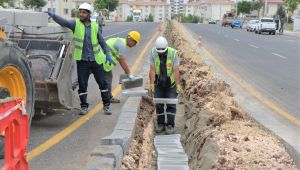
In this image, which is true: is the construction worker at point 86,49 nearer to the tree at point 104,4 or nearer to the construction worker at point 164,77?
the construction worker at point 164,77

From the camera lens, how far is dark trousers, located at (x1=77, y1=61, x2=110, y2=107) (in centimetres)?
886

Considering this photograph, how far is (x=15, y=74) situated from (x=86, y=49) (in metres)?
2.55

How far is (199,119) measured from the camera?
770 cm

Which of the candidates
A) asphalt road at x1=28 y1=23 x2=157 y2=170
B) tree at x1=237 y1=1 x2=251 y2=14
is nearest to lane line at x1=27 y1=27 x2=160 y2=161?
asphalt road at x1=28 y1=23 x2=157 y2=170

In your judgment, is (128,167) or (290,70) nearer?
(128,167)

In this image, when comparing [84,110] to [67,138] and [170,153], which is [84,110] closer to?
[67,138]

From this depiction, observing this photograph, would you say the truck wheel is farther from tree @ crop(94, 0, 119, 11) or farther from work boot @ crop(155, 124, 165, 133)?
tree @ crop(94, 0, 119, 11)

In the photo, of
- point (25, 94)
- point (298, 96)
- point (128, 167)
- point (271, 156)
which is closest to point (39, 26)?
point (25, 94)

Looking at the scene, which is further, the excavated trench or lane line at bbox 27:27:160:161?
lane line at bbox 27:27:160:161

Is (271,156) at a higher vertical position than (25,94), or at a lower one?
lower

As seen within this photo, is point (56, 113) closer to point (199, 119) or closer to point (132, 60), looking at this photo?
point (199, 119)

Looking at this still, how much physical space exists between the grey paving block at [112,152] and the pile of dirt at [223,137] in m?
0.96

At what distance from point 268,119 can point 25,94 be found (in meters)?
4.54

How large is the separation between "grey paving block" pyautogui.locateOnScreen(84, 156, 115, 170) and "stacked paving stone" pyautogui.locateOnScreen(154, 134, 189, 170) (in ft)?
4.70
